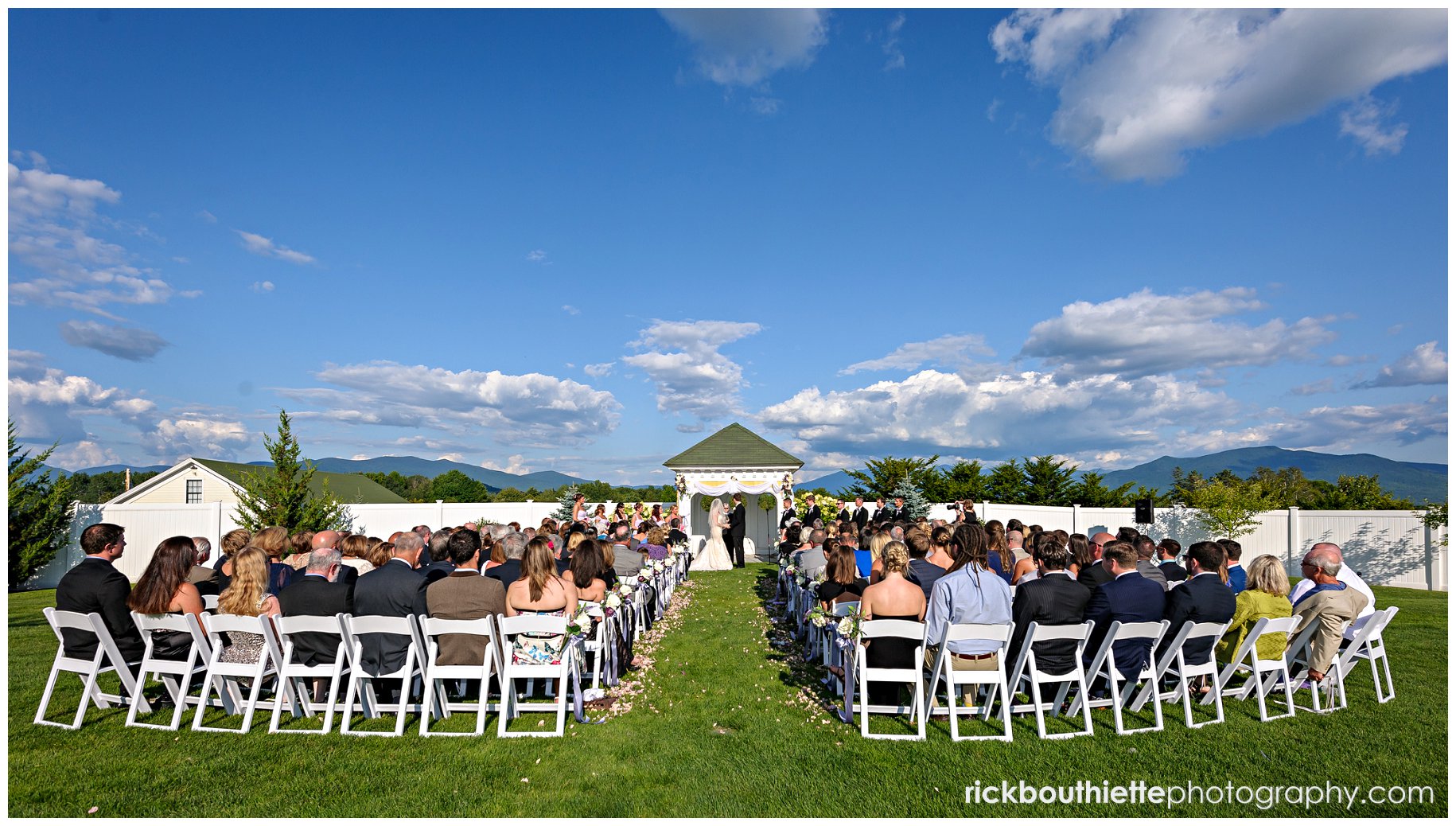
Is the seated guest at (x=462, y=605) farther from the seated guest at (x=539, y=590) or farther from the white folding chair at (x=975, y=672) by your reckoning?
the white folding chair at (x=975, y=672)

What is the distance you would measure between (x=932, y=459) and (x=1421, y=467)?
228 metres

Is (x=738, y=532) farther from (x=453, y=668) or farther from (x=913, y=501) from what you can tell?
(x=453, y=668)

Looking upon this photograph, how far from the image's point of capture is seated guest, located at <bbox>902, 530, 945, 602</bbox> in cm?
630

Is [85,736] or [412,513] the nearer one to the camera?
[85,736]

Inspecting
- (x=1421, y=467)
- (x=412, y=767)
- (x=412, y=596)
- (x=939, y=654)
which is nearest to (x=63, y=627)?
(x=412, y=596)

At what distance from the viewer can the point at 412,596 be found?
5.36 metres

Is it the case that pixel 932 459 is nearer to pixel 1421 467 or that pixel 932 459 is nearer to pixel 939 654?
pixel 939 654

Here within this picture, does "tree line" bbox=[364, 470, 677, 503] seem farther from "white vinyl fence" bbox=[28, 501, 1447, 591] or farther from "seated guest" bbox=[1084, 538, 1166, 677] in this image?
"seated guest" bbox=[1084, 538, 1166, 677]

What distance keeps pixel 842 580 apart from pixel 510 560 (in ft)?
10.2

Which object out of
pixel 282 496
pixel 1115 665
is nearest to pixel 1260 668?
pixel 1115 665

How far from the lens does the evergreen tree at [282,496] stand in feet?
56.2

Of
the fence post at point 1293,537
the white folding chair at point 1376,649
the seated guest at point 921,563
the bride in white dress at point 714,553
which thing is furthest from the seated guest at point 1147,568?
the fence post at point 1293,537

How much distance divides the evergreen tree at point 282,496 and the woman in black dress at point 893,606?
15876 millimetres

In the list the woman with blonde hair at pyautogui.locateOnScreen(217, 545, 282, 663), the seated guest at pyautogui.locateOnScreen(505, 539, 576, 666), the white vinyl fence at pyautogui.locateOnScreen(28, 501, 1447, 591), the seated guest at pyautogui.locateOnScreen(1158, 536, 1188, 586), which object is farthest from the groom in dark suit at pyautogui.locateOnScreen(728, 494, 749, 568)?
the woman with blonde hair at pyautogui.locateOnScreen(217, 545, 282, 663)
